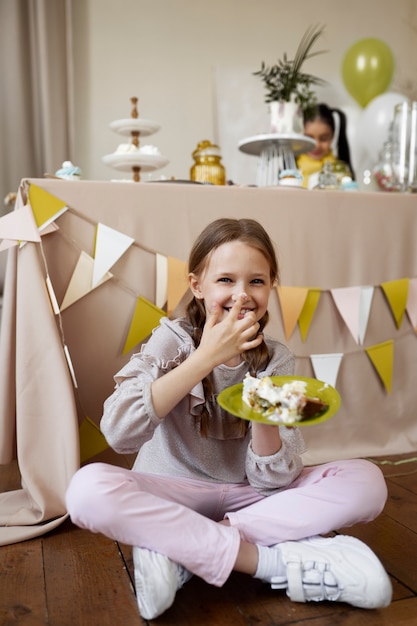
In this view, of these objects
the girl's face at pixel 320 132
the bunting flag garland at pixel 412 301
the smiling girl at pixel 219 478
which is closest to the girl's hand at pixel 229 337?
the smiling girl at pixel 219 478

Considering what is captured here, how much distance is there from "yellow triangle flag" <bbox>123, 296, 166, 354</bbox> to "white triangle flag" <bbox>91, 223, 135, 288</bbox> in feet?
0.35

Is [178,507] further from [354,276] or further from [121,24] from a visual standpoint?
[121,24]

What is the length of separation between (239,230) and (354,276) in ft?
1.93

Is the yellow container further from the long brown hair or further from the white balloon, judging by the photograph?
the white balloon

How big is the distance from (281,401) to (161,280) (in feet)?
2.00

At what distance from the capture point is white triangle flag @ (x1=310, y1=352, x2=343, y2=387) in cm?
156

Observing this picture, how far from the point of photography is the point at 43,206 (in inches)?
51.7

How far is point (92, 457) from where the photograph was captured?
1.41 meters

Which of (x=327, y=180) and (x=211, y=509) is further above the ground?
(x=327, y=180)

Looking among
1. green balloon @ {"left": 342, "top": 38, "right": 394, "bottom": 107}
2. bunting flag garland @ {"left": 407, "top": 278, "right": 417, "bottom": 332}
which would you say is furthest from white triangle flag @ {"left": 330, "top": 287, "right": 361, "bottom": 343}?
green balloon @ {"left": 342, "top": 38, "right": 394, "bottom": 107}

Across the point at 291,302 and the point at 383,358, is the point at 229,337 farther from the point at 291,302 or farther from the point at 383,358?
the point at 383,358

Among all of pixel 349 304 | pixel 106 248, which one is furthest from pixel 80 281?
pixel 349 304

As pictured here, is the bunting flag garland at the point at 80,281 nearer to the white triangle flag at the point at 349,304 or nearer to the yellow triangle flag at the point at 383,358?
the white triangle flag at the point at 349,304

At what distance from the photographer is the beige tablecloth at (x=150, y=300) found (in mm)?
1212
